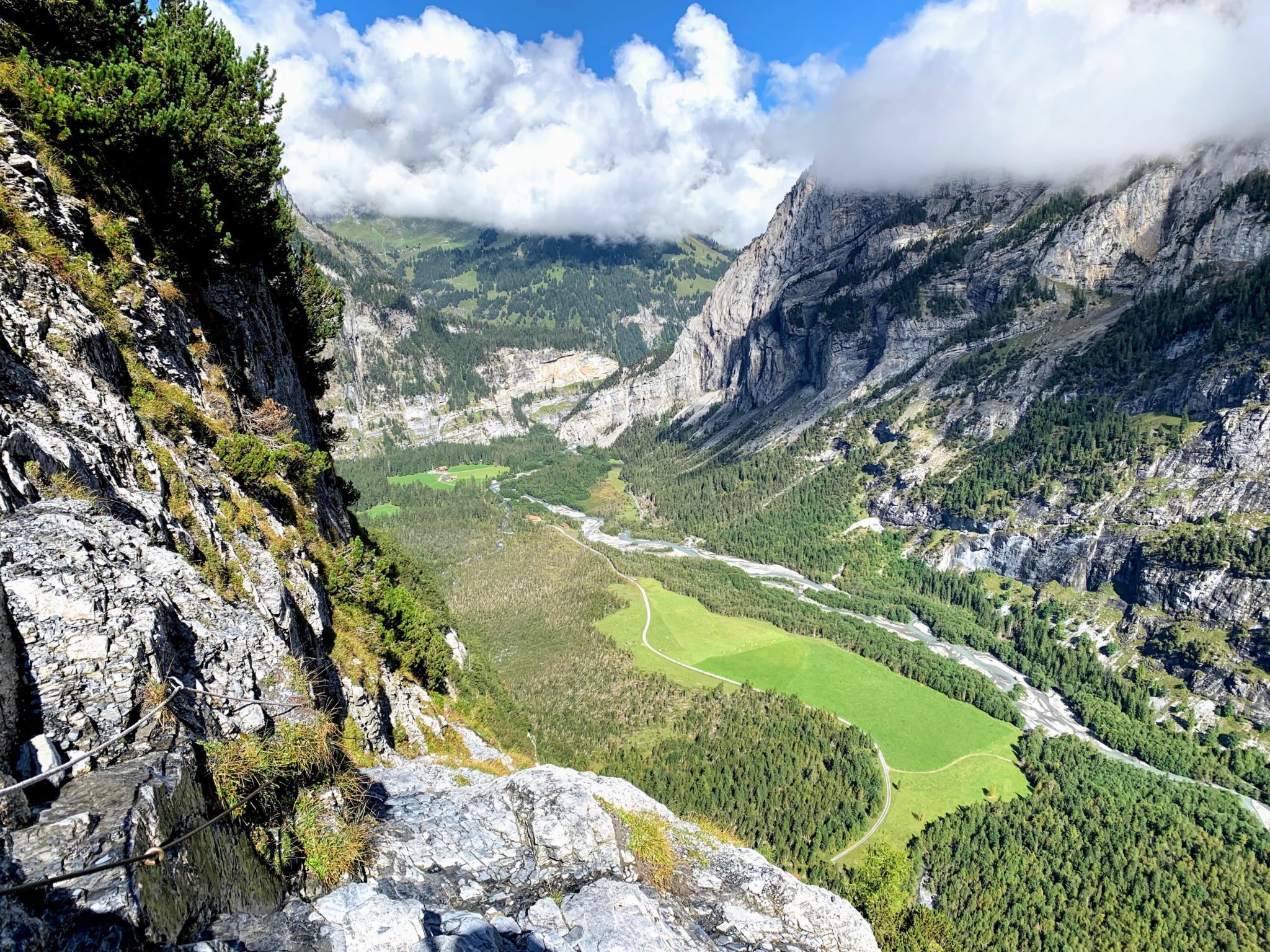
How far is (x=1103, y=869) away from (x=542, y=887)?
77957mm

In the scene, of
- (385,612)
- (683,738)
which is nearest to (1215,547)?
(683,738)

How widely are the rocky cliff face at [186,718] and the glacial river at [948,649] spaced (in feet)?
324

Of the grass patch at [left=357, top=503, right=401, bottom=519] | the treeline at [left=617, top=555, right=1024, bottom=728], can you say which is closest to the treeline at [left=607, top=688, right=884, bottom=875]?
the treeline at [left=617, top=555, right=1024, bottom=728]

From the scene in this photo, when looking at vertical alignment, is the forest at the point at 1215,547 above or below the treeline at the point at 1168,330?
below

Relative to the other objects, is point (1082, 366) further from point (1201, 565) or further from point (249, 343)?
point (249, 343)

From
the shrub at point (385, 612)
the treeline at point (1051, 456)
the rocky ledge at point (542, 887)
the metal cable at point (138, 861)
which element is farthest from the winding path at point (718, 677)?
the treeline at point (1051, 456)

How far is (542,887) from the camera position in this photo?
14.8 metres

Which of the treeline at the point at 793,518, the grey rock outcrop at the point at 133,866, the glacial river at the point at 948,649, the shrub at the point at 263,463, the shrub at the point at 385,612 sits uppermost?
the shrub at the point at 263,463

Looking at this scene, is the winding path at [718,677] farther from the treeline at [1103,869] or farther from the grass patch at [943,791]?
the treeline at [1103,869]

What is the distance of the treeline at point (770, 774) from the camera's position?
67438 mm

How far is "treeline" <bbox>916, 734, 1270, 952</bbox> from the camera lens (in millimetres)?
56938

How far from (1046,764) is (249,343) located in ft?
→ 336

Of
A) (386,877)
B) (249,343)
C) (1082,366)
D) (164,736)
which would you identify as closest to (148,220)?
(249,343)

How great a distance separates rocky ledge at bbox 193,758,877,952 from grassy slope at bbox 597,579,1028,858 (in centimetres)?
6220
